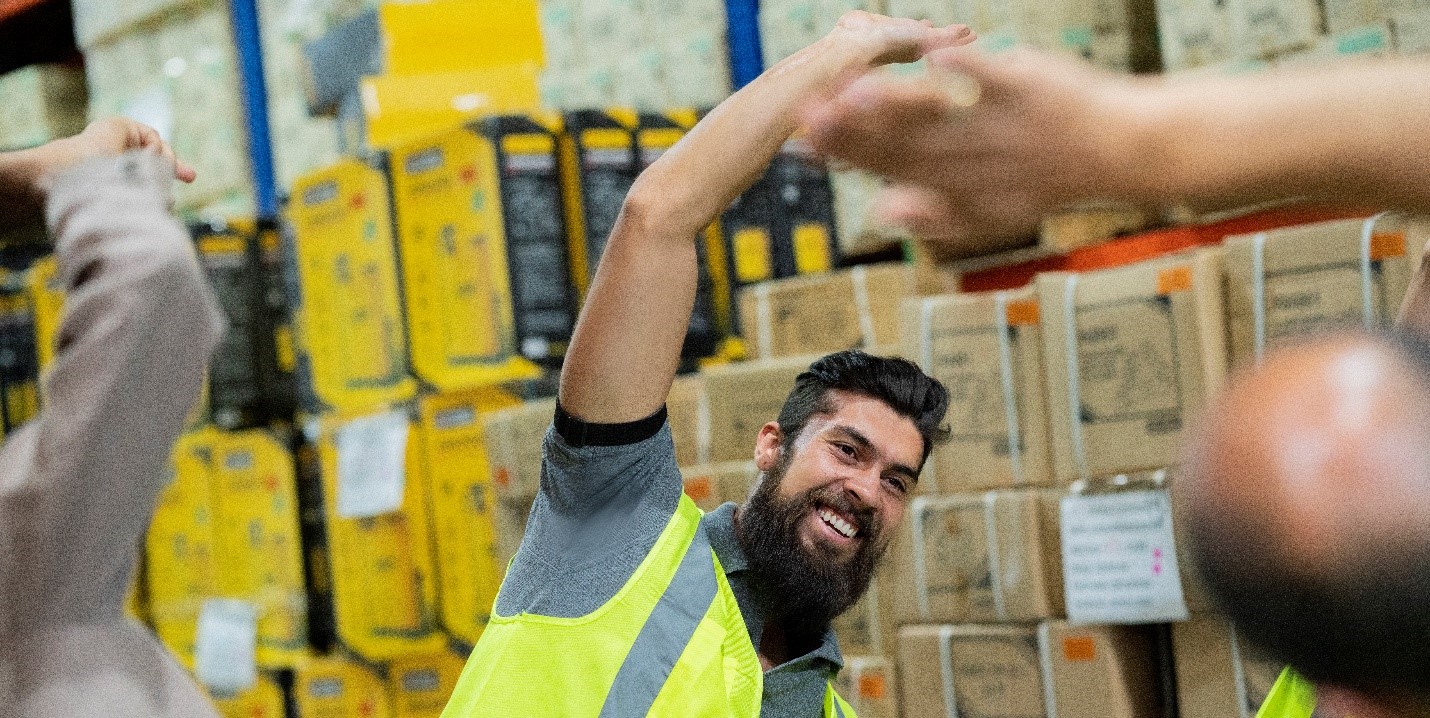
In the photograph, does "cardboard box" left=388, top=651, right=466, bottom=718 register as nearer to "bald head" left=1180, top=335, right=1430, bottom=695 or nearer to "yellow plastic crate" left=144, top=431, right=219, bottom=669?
"yellow plastic crate" left=144, top=431, right=219, bottom=669

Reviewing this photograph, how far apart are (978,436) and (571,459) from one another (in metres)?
1.49

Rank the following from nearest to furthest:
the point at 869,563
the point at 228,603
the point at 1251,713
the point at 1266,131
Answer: the point at 1266,131
the point at 869,563
the point at 1251,713
the point at 228,603

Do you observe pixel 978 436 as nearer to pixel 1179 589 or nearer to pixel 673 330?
pixel 1179 589

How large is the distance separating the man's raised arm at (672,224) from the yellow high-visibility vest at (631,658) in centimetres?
30

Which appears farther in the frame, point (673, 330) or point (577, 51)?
point (577, 51)

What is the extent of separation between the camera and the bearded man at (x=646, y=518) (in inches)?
88.5

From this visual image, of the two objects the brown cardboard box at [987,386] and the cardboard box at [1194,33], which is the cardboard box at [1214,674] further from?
the cardboard box at [1194,33]

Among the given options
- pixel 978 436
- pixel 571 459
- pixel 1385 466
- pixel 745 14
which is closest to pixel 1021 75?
pixel 1385 466

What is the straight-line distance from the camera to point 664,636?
240 centimetres

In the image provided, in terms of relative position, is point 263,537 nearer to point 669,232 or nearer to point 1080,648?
point 1080,648

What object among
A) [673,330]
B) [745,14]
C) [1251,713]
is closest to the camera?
[673,330]

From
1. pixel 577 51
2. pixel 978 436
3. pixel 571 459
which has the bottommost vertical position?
pixel 978 436

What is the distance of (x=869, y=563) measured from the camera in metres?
3.05

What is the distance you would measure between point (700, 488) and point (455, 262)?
1275mm
